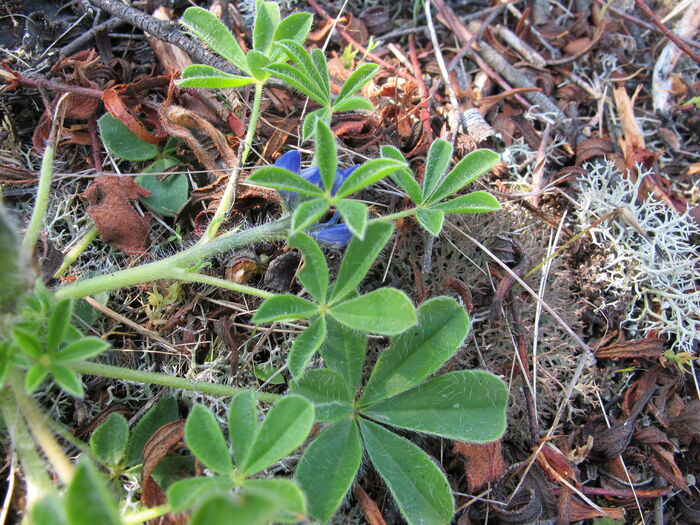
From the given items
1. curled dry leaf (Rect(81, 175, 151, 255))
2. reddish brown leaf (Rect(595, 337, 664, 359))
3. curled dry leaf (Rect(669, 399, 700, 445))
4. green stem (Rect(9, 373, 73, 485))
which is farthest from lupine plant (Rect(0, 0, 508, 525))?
curled dry leaf (Rect(669, 399, 700, 445))

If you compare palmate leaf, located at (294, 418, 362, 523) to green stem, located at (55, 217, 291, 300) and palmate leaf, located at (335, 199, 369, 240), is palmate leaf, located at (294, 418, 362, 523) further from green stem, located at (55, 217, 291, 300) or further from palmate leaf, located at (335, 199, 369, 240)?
palmate leaf, located at (335, 199, 369, 240)

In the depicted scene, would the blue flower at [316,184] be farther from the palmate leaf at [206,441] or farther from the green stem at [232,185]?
the palmate leaf at [206,441]

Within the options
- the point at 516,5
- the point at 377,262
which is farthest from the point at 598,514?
the point at 516,5

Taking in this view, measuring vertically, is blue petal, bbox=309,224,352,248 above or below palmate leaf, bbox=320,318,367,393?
above

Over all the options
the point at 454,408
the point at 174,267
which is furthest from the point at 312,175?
the point at 454,408

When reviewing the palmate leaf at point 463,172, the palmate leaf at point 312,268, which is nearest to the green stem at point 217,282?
the palmate leaf at point 312,268

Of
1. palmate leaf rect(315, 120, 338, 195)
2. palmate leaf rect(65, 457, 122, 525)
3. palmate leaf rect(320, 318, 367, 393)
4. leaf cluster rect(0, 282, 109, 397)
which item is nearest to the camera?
palmate leaf rect(65, 457, 122, 525)
